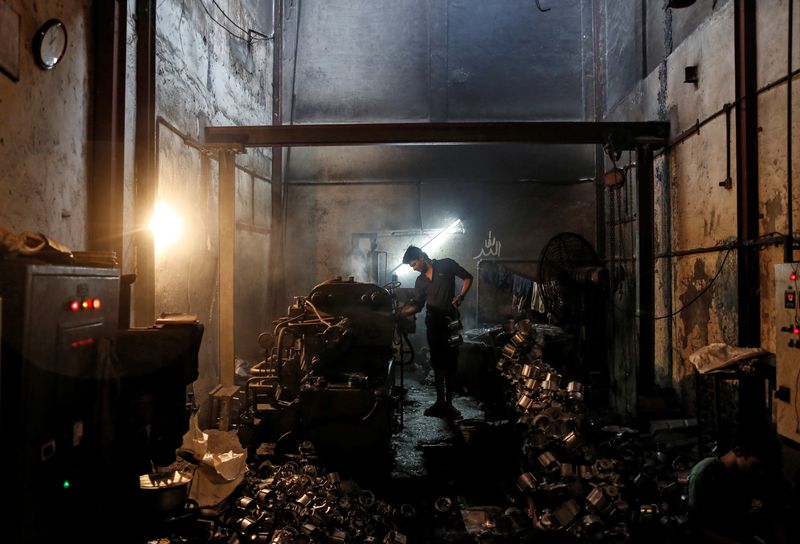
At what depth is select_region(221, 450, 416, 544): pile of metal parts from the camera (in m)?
3.50

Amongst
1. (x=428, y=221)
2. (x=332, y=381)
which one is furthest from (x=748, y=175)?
(x=428, y=221)

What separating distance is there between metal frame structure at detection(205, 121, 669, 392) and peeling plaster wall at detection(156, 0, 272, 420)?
28cm

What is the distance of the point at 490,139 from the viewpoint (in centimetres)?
636

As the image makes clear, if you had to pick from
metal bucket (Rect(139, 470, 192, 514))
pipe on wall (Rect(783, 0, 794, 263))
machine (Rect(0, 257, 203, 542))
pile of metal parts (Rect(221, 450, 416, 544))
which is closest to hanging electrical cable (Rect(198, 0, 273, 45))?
machine (Rect(0, 257, 203, 542))

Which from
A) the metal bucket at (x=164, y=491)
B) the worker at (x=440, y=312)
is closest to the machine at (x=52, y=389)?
the metal bucket at (x=164, y=491)

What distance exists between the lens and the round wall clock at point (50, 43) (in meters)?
3.24

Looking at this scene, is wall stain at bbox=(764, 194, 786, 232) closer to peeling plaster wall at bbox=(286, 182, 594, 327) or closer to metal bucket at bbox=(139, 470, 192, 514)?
peeling plaster wall at bbox=(286, 182, 594, 327)

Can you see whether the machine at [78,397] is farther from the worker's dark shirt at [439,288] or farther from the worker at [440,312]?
the worker's dark shirt at [439,288]

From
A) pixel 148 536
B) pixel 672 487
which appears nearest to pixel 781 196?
pixel 672 487

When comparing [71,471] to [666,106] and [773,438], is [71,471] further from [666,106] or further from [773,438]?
[666,106]

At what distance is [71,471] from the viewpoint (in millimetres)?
2039

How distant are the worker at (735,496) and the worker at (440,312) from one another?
3688 mm

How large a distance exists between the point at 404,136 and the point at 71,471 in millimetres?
5255

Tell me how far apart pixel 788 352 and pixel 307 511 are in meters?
3.79
